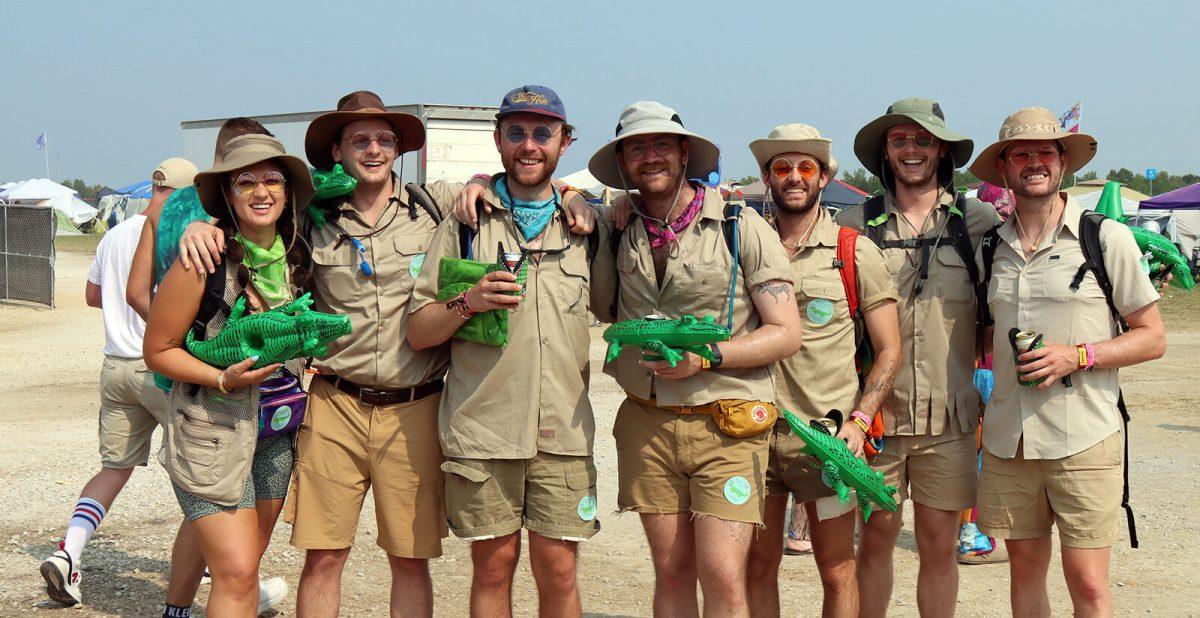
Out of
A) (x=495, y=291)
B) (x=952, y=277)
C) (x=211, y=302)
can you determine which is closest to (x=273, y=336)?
(x=211, y=302)

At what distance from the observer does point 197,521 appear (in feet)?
13.0

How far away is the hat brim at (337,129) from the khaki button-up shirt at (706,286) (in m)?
1.18

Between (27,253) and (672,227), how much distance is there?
19.8 m

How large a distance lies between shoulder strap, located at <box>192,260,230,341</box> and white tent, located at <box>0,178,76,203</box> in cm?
5293

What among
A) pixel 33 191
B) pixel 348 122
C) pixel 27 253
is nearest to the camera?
pixel 348 122

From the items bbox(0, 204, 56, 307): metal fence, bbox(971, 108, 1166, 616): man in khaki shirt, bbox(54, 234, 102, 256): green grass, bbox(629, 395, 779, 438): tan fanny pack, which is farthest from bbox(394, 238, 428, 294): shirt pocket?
bbox(54, 234, 102, 256): green grass

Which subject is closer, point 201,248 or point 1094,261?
point 201,248

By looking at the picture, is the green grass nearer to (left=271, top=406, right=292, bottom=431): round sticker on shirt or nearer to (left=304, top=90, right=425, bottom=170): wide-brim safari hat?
(left=304, top=90, right=425, bottom=170): wide-brim safari hat

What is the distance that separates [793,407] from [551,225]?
1.26 m

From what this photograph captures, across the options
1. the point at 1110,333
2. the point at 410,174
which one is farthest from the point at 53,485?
the point at 410,174

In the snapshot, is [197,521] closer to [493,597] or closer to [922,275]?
[493,597]

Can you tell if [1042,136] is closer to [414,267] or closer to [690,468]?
[690,468]

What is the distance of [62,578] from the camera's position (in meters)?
5.57

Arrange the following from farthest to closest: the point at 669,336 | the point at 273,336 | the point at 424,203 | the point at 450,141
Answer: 1. the point at 450,141
2. the point at 424,203
3. the point at 669,336
4. the point at 273,336
